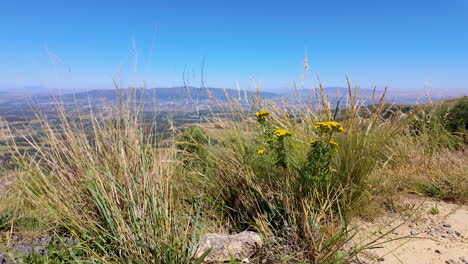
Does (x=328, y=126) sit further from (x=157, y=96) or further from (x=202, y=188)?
(x=157, y=96)

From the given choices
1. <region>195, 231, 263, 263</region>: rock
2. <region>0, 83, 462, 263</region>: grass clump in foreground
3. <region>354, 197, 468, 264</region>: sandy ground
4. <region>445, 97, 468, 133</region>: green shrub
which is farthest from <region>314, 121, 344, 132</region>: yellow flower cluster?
<region>445, 97, 468, 133</region>: green shrub

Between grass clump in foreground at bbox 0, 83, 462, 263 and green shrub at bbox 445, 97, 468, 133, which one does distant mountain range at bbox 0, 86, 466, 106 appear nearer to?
grass clump in foreground at bbox 0, 83, 462, 263

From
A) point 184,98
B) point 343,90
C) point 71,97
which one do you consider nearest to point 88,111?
point 71,97

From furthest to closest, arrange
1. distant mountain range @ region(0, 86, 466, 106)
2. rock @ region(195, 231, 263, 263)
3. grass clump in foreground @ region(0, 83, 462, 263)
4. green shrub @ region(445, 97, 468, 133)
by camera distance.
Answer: green shrub @ region(445, 97, 468, 133) < distant mountain range @ region(0, 86, 466, 106) < rock @ region(195, 231, 263, 263) < grass clump in foreground @ region(0, 83, 462, 263)

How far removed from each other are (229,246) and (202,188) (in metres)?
0.61

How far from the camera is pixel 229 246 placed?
1852 mm

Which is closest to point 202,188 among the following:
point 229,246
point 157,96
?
point 229,246

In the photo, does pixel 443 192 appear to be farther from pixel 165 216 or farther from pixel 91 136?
pixel 91 136

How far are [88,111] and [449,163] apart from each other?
4228 mm

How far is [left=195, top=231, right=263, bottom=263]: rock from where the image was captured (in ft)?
6.03

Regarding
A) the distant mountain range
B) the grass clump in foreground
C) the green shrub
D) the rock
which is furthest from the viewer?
the green shrub

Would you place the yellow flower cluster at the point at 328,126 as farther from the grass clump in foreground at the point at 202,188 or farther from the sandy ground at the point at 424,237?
the sandy ground at the point at 424,237

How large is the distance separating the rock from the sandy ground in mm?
712

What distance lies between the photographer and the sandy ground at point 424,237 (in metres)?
1.89
